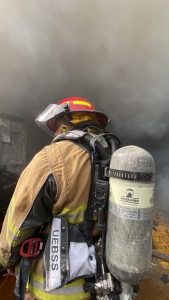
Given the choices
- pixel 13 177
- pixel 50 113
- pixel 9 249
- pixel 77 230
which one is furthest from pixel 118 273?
pixel 13 177

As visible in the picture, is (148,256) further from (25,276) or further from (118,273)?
(25,276)

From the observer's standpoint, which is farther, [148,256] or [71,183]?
[71,183]


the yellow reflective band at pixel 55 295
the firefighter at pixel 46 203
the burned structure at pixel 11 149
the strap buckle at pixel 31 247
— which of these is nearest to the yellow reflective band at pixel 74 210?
the firefighter at pixel 46 203

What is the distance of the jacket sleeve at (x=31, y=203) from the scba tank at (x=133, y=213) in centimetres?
39

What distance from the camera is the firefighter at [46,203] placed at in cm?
136

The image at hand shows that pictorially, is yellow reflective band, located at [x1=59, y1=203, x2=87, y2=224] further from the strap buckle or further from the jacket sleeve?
the strap buckle

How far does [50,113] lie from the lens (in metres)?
1.91

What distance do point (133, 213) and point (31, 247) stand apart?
65cm

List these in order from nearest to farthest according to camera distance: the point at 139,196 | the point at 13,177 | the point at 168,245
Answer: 1. the point at 139,196
2. the point at 13,177
3. the point at 168,245

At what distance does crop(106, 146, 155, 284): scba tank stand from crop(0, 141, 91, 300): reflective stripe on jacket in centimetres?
25

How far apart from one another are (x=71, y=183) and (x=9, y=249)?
538 mm

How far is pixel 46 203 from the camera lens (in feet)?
4.58

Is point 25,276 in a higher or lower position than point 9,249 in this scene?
lower

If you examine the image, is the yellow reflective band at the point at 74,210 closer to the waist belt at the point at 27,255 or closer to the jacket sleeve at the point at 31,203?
the jacket sleeve at the point at 31,203
